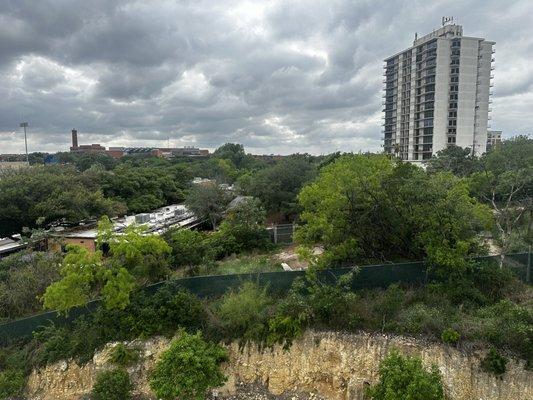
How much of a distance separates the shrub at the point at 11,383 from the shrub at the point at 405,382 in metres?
12.8

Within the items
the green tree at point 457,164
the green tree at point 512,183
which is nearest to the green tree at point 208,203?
the green tree at point 512,183

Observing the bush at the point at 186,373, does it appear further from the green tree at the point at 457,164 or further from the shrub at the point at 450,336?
the green tree at the point at 457,164

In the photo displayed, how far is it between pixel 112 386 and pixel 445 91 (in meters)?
67.9

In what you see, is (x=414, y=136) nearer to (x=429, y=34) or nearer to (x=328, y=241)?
(x=429, y=34)

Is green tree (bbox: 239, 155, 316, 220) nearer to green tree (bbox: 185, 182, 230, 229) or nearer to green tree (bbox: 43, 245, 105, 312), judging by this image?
green tree (bbox: 185, 182, 230, 229)

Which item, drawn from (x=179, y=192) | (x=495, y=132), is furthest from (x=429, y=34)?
(x=179, y=192)

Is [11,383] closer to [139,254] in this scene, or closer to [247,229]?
[139,254]

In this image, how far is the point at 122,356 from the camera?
13703 millimetres

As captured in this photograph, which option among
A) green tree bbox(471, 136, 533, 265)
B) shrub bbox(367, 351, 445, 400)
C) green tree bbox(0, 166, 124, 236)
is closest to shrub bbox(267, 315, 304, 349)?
shrub bbox(367, 351, 445, 400)

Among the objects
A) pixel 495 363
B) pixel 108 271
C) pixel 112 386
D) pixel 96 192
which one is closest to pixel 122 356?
pixel 112 386

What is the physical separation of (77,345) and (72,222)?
16.9 meters

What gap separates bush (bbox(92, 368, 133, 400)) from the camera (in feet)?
40.7

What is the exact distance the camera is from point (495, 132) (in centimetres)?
9175

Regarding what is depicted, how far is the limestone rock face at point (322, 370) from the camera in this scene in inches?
465
